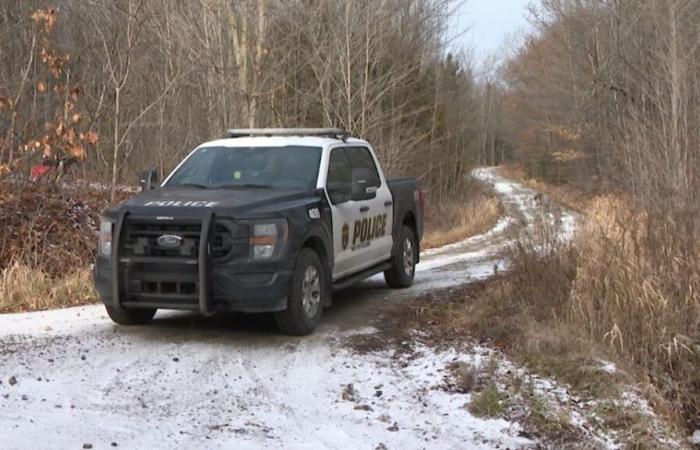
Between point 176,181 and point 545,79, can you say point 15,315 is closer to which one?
point 176,181

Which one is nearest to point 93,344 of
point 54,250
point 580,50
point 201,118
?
point 54,250

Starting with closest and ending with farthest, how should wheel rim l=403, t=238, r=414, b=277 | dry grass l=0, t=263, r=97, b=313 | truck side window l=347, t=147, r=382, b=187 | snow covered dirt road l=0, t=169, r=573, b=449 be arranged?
1. snow covered dirt road l=0, t=169, r=573, b=449
2. truck side window l=347, t=147, r=382, b=187
3. dry grass l=0, t=263, r=97, b=313
4. wheel rim l=403, t=238, r=414, b=277

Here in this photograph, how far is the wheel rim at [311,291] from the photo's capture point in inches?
270

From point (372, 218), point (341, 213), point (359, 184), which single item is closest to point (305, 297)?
point (341, 213)

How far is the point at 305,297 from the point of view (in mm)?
6898

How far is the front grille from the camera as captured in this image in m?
6.31

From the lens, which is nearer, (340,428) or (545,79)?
(340,428)

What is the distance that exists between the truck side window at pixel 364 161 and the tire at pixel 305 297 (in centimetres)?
173

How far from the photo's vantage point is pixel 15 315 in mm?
7965

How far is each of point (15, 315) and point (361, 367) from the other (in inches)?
160

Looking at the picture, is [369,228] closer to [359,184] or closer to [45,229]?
[359,184]

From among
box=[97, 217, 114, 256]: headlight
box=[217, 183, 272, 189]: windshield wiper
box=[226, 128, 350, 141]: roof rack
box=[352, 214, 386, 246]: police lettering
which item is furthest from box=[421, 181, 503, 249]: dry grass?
box=[97, 217, 114, 256]: headlight

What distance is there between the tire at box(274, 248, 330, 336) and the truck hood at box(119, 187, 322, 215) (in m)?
0.52

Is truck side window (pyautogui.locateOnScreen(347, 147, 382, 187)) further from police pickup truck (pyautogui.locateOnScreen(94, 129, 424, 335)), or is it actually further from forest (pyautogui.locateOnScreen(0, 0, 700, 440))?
forest (pyautogui.locateOnScreen(0, 0, 700, 440))
